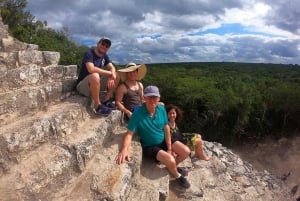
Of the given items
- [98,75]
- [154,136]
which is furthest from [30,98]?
[154,136]

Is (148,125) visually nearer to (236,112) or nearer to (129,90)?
(129,90)

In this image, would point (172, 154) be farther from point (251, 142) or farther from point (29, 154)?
point (251, 142)

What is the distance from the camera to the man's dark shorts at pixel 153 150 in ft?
18.7

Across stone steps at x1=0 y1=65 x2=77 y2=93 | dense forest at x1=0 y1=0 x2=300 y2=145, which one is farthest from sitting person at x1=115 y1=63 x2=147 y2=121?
dense forest at x1=0 y1=0 x2=300 y2=145

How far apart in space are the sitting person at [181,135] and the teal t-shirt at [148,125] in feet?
1.76

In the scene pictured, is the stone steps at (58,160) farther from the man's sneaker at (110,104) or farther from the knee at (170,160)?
the knee at (170,160)

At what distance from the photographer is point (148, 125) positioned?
5.61 meters

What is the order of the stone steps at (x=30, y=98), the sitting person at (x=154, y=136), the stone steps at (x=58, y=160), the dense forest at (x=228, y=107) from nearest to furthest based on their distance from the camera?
the stone steps at (x=58, y=160) → the stone steps at (x=30, y=98) → the sitting person at (x=154, y=136) → the dense forest at (x=228, y=107)

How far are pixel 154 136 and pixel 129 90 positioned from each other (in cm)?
103

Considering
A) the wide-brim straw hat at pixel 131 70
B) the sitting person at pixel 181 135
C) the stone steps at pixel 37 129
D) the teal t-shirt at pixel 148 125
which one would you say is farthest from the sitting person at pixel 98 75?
the sitting person at pixel 181 135

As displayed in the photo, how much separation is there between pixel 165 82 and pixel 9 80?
19.1 metres

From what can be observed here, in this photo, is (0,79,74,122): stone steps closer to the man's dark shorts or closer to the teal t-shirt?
the teal t-shirt

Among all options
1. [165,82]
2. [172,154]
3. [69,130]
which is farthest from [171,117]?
[165,82]

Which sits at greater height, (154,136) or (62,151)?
(154,136)
